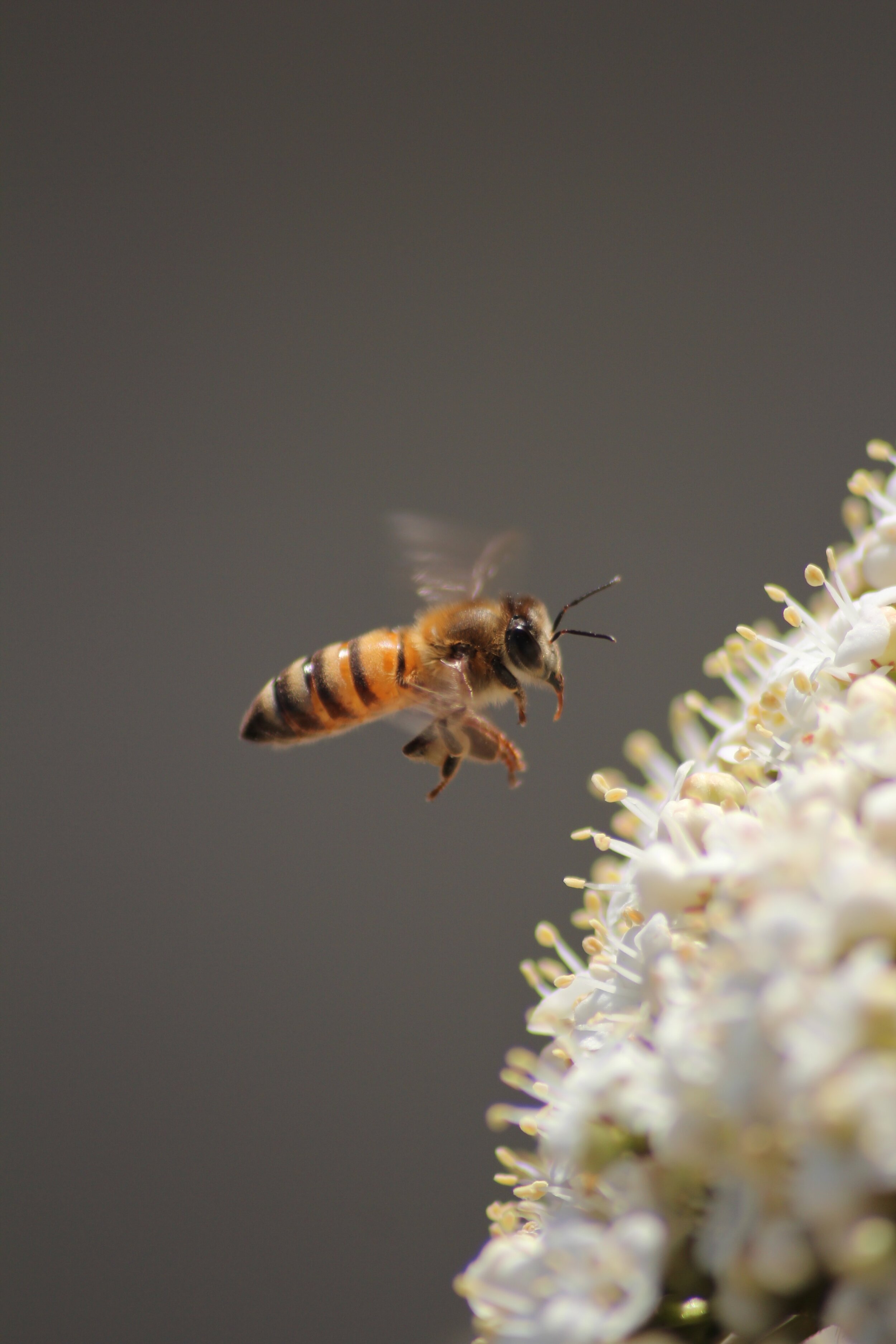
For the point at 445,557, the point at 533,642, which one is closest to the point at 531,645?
the point at 533,642

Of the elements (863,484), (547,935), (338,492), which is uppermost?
(338,492)

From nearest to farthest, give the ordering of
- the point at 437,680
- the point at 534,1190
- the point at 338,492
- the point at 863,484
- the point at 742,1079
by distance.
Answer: the point at 742,1079, the point at 534,1190, the point at 863,484, the point at 437,680, the point at 338,492

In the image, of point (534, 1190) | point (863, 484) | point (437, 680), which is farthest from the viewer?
point (437, 680)

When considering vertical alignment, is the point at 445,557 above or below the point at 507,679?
above

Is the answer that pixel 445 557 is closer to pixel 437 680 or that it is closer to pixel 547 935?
pixel 437 680

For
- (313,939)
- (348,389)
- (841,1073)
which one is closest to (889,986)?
(841,1073)

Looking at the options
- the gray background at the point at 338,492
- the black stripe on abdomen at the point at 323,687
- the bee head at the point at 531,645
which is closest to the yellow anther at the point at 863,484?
the bee head at the point at 531,645

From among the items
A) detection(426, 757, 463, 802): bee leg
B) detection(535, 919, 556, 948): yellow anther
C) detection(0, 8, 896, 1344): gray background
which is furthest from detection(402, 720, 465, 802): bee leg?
detection(0, 8, 896, 1344): gray background
